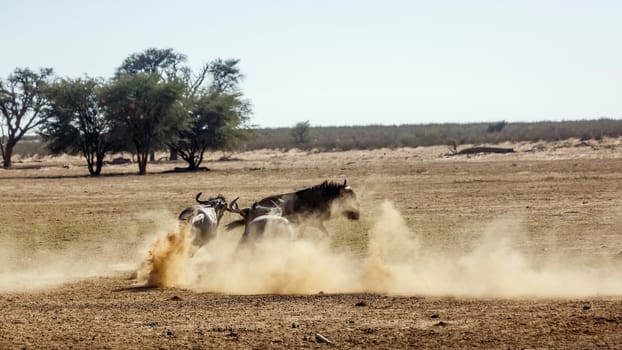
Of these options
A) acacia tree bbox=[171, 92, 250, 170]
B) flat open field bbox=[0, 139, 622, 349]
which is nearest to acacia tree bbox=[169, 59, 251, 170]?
acacia tree bbox=[171, 92, 250, 170]

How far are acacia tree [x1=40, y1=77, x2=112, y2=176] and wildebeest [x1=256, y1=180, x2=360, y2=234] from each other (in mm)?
41763

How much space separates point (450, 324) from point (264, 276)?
4.67 m

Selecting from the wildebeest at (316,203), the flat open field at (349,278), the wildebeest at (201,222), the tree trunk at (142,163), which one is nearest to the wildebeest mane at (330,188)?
the wildebeest at (316,203)

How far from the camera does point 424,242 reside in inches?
788

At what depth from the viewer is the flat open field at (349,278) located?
1017cm

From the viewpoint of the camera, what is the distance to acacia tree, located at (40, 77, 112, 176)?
58125 millimetres

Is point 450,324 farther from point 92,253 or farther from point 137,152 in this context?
point 137,152

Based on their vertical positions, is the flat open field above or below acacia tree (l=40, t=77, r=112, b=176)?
below

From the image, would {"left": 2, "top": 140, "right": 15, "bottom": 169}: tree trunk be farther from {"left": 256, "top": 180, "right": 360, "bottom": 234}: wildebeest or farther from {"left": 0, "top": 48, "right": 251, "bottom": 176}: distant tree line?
{"left": 256, "top": 180, "right": 360, "bottom": 234}: wildebeest

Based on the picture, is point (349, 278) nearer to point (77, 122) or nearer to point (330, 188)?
point (330, 188)

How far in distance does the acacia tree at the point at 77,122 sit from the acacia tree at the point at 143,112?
0.88 meters

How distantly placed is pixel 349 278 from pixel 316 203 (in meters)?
3.40

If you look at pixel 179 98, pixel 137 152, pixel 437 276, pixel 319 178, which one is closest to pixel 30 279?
pixel 437 276

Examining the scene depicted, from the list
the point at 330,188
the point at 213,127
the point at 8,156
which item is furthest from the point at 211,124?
the point at 330,188
